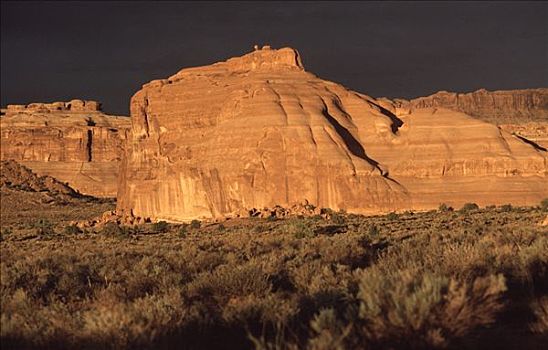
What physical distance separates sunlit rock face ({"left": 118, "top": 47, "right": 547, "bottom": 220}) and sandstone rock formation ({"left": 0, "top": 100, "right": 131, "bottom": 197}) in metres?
71.1

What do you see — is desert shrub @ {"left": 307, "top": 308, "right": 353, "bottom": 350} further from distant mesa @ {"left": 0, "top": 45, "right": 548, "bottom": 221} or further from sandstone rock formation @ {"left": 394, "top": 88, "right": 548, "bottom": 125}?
sandstone rock formation @ {"left": 394, "top": 88, "right": 548, "bottom": 125}

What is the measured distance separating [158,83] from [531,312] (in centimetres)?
5705

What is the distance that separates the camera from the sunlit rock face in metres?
51.3

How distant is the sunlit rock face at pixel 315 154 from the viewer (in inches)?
2020

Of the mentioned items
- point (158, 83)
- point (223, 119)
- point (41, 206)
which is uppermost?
point (158, 83)

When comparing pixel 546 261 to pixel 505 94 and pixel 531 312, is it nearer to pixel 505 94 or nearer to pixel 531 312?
pixel 531 312

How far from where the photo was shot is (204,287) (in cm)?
1290

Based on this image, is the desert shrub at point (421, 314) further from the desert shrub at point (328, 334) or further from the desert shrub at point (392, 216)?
the desert shrub at point (392, 216)

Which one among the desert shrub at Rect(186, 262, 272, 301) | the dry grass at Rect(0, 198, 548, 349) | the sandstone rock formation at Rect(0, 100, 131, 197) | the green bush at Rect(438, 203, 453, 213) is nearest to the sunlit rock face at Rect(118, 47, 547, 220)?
the green bush at Rect(438, 203, 453, 213)

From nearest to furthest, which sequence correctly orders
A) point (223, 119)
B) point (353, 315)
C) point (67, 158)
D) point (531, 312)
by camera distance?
point (353, 315) → point (531, 312) → point (223, 119) → point (67, 158)

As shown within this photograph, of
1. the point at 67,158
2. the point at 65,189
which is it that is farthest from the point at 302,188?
the point at 67,158

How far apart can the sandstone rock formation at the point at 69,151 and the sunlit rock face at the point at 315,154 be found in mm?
71146

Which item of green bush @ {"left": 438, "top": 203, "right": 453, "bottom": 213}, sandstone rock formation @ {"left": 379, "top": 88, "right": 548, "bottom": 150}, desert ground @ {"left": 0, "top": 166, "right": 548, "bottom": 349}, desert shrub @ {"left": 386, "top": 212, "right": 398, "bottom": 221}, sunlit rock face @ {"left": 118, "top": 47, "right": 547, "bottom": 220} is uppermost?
sandstone rock formation @ {"left": 379, "top": 88, "right": 548, "bottom": 150}

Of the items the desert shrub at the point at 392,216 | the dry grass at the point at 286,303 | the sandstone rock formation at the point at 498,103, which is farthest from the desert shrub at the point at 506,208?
the sandstone rock formation at the point at 498,103
